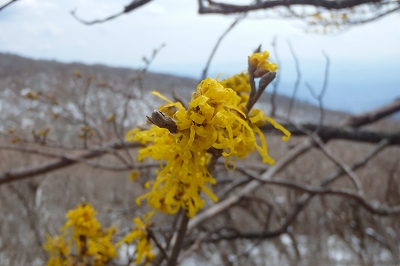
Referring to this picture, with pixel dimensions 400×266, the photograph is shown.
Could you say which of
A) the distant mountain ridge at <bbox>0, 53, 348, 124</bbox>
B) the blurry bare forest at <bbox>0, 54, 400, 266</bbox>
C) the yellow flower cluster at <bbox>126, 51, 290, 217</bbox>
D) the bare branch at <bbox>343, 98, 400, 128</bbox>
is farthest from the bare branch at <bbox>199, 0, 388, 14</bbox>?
the distant mountain ridge at <bbox>0, 53, 348, 124</bbox>

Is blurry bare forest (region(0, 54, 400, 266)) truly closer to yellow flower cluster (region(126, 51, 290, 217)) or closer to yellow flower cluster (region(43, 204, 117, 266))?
yellow flower cluster (region(43, 204, 117, 266))

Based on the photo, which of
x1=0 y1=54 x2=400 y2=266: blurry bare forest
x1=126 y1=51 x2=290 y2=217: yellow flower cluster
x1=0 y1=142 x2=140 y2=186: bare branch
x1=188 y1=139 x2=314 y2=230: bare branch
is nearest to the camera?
x1=126 y1=51 x2=290 y2=217: yellow flower cluster

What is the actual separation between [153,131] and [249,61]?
0.23 metres

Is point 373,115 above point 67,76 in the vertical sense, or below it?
above

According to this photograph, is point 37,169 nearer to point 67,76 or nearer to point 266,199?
point 266,199

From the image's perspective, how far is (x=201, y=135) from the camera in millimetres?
445

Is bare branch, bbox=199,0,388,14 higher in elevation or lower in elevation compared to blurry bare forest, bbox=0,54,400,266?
higher

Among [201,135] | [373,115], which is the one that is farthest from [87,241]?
[373,115]

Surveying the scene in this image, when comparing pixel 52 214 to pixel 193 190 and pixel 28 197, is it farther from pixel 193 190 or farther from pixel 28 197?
pixel 193 190

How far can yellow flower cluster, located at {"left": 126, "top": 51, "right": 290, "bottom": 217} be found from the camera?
1.48 feet

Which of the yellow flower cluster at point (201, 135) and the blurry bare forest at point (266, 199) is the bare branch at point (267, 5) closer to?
the yellow flower cluster at point (201, 135)

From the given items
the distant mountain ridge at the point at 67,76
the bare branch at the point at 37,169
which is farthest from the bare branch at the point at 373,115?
the distant mountain ridge at the point at 67,76

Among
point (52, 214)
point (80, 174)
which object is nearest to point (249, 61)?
point (52, 214)

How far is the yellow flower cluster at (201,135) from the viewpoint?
45cm
